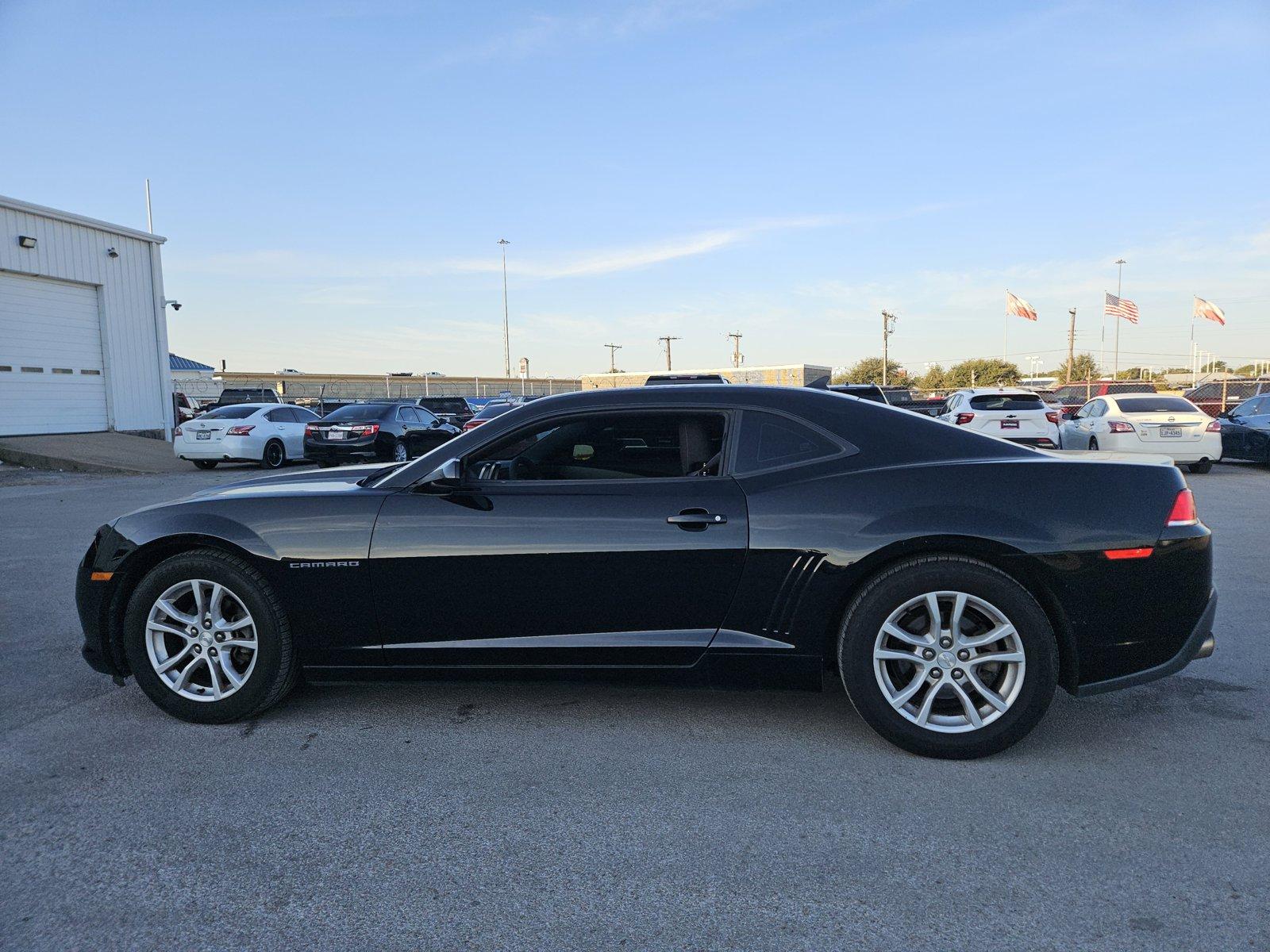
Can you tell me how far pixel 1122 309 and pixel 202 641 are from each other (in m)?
50.1

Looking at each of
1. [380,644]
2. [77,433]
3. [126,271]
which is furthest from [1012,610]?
[126,271]

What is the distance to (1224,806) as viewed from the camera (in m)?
2.93

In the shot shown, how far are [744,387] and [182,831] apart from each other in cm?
265

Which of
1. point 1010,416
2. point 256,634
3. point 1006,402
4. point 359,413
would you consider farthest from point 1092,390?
point 256,634

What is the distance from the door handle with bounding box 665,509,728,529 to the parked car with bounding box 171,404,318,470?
16456 millimetres

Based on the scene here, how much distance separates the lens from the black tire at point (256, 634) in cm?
368

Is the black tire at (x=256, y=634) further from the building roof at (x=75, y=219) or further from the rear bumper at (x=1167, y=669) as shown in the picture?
the building roof at (x=75, y=219)

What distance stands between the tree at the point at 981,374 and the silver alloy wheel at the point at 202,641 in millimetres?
67673

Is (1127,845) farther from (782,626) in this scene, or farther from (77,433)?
(77,433)

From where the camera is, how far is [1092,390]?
1623 inches

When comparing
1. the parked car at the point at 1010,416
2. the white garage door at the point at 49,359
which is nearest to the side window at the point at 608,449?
the parked car at the point at 1010,416

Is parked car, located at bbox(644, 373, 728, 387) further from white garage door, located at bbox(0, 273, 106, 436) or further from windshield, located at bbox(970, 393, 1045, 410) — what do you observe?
white garage door, located at bbox(0, 273, 106, 436)

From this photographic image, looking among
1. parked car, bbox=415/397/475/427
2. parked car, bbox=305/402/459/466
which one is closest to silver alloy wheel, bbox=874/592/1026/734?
parked car, bbox=305/402/459/466

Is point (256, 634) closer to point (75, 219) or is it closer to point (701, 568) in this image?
point (701, 568)
